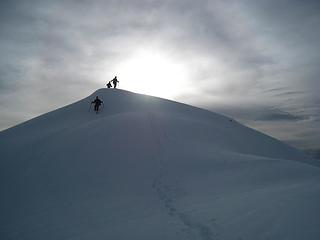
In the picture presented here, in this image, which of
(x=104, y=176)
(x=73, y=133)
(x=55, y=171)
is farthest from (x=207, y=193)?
(x=73, y=133)

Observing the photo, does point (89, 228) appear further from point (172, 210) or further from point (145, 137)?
point (145, 137)

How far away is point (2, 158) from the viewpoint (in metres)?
23.1

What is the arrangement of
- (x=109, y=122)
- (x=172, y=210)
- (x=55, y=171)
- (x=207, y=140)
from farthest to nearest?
1. (x=109, y=122)
2. (x=207, y=140)
3. (x=55, y=171)
4. (x=172, y=210)

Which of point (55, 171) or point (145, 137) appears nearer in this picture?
point (55, 171)

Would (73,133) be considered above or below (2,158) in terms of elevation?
above

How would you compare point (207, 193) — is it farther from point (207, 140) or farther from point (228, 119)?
point (228, 119)

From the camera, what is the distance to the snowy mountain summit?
989cm

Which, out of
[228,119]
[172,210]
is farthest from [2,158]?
[228,119]

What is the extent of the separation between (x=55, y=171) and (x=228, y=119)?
25393 millimetres

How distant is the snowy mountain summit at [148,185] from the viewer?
32.4 feet

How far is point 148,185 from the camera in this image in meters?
16.2

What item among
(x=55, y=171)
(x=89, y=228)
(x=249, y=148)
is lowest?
(x=89, y=228)

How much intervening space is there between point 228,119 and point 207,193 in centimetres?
2647

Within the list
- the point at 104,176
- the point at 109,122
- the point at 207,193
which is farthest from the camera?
the point at 109,122
